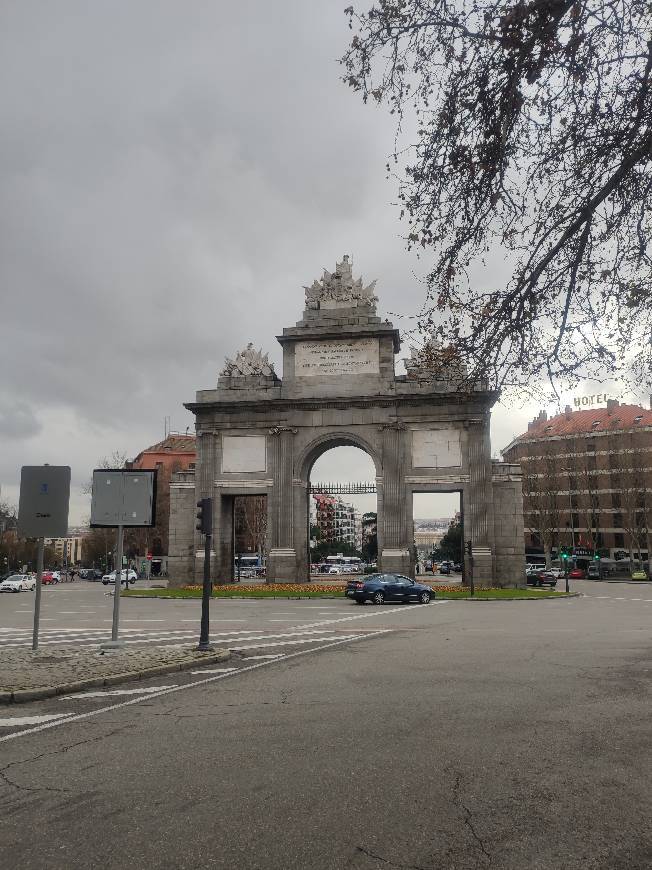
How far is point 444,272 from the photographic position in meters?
8.25

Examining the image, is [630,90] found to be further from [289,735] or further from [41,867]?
[41,867]

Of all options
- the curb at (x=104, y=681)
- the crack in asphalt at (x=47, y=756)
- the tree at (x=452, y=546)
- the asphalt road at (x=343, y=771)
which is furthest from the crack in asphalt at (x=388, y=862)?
the tree at (x=452, y=546)

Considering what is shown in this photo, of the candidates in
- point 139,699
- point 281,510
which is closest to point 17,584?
point 281,510

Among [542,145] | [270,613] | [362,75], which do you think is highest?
[362,75]

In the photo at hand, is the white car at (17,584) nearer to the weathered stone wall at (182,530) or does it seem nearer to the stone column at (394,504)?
the weathered stone wall at (182,530)

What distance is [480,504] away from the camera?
3881cm

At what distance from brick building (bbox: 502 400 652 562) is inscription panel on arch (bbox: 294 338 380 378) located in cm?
3348

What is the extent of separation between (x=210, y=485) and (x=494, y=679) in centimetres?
3336

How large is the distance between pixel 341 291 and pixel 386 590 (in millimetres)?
20464

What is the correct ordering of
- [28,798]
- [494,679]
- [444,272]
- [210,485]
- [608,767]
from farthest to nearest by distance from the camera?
[210,485], [494,679], [444,272], [608,767], [28,798]

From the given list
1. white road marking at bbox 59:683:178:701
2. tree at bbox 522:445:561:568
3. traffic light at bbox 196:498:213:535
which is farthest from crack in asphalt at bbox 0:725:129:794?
tree at bbox 522:445:561:568

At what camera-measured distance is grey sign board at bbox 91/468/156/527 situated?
13945 millimetres

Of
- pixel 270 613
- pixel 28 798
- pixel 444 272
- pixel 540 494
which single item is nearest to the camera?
pixel 28 798

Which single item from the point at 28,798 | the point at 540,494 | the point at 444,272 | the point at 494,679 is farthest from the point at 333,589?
the point at 540,494
